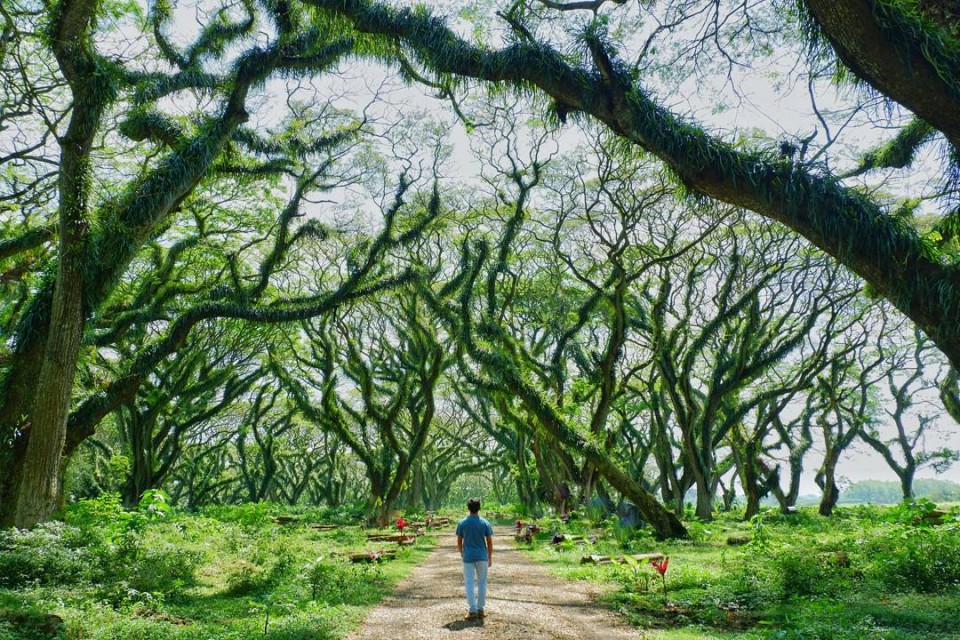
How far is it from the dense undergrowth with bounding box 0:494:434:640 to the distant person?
1.41m

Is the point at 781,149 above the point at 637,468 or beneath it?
above

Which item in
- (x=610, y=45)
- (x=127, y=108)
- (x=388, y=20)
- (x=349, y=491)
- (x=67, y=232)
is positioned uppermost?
(x=127, y=108)

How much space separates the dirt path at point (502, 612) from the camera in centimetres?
646

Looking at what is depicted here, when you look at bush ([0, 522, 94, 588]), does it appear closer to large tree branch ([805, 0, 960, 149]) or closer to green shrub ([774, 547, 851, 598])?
green shrub ([774, 547, 851, 598])

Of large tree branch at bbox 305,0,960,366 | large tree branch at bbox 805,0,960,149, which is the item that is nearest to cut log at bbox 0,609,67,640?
large tree branch at bbox 305,0,960,366

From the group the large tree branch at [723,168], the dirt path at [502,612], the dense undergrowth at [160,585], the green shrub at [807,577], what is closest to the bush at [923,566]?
the green shrub at [807,577]

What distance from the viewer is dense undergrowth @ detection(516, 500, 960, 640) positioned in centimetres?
598

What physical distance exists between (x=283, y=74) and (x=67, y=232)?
184 inches

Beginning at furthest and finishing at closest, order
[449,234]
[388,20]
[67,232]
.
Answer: [449,234], [67,232], [388,20]

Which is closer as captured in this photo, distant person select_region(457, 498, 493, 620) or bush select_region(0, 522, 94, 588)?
bush select_region(0, 522, 94, 588)

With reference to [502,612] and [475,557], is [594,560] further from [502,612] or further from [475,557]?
[475,557]

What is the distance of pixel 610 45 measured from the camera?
284 inches

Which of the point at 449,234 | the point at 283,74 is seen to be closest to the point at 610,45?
the point at 283,74

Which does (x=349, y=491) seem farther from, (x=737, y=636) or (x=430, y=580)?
(x=737, y=636)
